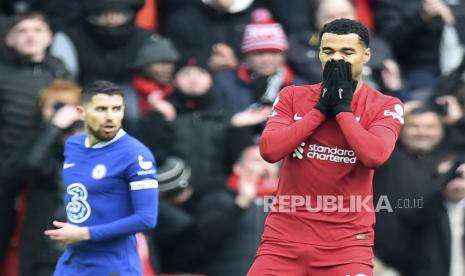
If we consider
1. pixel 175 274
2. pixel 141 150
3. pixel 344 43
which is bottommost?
pixel 175 274

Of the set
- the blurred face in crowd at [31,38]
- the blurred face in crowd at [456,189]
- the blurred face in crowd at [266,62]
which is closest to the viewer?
the blurred face in crowd at [456,189]

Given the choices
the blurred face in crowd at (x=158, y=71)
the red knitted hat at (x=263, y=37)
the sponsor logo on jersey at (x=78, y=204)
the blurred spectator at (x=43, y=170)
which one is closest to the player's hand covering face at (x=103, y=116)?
the sponsor logo on jersey at (x=78, y=204)

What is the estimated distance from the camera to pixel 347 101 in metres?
7.95

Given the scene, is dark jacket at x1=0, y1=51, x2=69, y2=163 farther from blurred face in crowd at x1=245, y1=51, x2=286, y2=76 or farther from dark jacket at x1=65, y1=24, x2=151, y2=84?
blurred face in crowd at x1=245, y1=51, x2=286, y2=76

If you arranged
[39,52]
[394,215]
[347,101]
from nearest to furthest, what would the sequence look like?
[347,101]
[394,215]
[39,52]

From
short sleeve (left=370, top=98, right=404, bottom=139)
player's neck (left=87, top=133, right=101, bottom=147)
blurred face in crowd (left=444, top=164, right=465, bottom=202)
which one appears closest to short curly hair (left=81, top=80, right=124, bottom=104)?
player's neck (left=87, top=133, right=101, bottom=147)

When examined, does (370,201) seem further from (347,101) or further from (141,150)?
(141,150)

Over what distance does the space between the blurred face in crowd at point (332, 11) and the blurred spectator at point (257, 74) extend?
0.40m

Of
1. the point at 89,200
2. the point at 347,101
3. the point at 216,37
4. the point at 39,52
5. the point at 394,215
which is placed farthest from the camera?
the point at 216,37

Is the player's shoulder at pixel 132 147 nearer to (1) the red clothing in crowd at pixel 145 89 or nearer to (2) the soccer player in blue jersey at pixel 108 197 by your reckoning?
(2) the soccer player in blue jersey at pixel 108 197

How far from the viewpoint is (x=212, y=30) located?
13117 mm

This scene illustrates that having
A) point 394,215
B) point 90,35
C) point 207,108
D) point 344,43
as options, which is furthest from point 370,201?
point 90,35

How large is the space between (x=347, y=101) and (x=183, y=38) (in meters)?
5.39

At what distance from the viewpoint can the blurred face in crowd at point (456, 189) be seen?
36.2 ft
